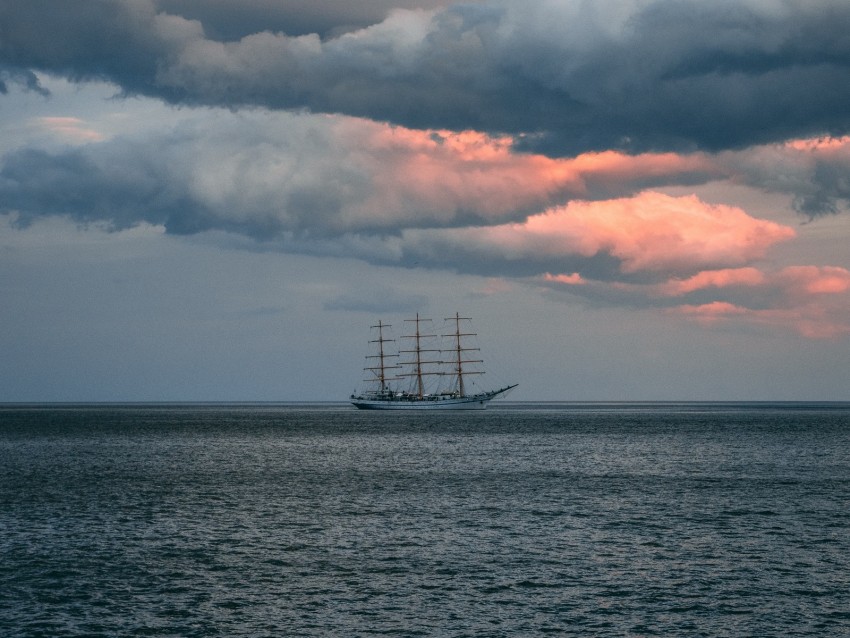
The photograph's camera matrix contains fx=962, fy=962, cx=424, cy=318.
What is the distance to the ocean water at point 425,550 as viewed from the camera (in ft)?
119

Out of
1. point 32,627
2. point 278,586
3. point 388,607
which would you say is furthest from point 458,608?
point 32,627

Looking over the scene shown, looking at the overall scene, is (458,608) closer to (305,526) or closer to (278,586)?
(278,586)

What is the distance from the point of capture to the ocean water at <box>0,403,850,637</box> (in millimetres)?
36281

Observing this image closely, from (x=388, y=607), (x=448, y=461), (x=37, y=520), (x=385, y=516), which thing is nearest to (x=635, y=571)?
(x=388, y=607)

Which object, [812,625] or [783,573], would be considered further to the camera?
[783,573]

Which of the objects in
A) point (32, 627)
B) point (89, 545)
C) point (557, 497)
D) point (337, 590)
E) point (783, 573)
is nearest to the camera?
point (32, 627)

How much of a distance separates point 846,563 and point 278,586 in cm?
2681

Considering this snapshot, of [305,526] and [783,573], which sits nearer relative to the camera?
[783,573]

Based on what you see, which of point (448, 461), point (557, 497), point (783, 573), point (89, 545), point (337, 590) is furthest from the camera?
point (448, 461)

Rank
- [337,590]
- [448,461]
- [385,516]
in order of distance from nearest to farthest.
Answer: [337,590]
[385,516]
[448,461]

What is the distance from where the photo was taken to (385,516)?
61.8 m

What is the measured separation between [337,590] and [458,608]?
19.1 feet

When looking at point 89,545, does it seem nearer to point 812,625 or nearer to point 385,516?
point 385,516

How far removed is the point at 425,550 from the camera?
49.3 m
